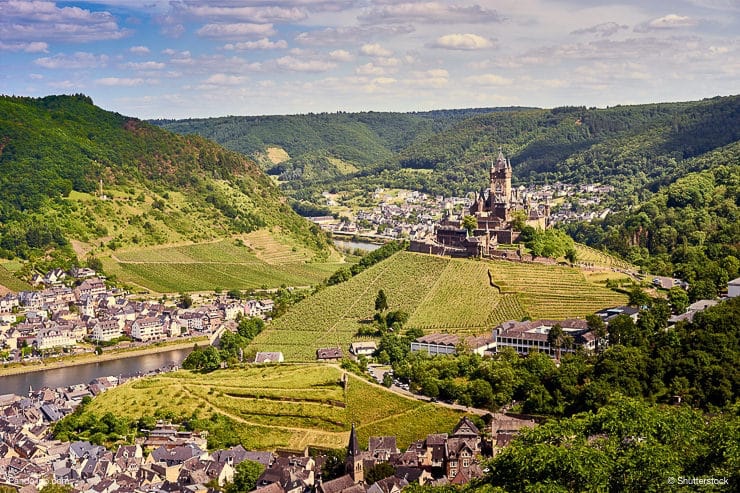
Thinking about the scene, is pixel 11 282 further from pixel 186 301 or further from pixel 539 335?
pixel 539 335

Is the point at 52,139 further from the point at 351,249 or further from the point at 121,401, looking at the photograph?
the point at 121,401

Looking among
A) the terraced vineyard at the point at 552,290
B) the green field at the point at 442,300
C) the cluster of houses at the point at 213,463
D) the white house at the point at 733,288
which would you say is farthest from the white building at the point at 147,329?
the white house at the point at 733,288

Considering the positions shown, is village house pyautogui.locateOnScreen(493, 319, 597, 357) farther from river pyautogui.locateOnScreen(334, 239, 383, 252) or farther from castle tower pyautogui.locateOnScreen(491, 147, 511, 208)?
river pyautogui.locateOnScreen(334, 239, 383, 252)

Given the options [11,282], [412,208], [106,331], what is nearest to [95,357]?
[106,331]

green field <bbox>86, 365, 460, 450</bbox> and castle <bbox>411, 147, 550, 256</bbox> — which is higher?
castle <bbox>411, 147, 550, 256</bbox>

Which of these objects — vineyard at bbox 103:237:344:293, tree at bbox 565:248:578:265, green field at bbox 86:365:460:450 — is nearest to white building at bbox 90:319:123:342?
vineyard at bbox 103:237:344:293

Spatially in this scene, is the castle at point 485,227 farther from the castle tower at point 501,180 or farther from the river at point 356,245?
the river at point 356,245
